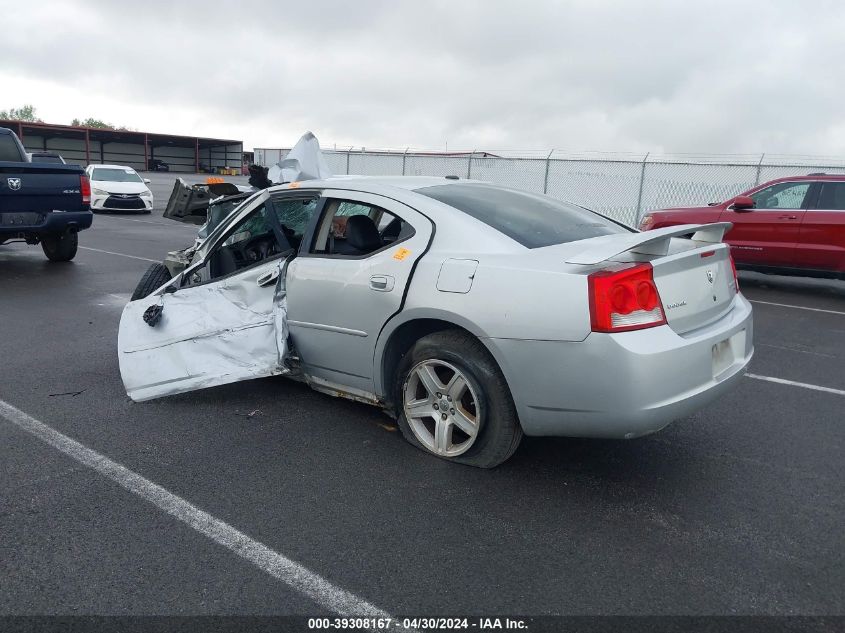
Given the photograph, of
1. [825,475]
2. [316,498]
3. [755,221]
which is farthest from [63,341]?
[755,221]

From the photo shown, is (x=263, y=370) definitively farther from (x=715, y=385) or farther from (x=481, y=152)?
(x=481, y=152)

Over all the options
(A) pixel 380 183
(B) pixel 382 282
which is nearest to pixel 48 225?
(A) pixel 380 183

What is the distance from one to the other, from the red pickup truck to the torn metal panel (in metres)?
7.70

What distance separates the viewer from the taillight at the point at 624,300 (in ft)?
10.0

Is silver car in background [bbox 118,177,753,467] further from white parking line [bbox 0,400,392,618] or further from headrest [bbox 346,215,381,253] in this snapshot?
white parking line [bbox 0,400,392,618]

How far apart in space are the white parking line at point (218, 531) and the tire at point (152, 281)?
5.94 ft

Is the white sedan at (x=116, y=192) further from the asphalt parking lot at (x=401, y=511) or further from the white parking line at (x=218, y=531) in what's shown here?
the white parking line at (x=218, y=531)

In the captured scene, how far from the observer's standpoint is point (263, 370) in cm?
442

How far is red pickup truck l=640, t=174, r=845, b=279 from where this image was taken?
947 centimetres

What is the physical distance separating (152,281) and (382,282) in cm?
298

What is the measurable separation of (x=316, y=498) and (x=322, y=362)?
1.11m

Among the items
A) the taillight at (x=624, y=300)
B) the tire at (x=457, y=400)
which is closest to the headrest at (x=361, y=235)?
the tire at (x=457, y=400)

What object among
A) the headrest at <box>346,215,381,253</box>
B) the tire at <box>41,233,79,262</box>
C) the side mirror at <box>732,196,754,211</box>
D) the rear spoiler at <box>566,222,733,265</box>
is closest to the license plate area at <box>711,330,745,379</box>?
the rear spoiler at <box>566,222,733,265</box>

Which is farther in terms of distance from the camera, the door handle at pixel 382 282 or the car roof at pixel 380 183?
the car roof at pixel 380 183
